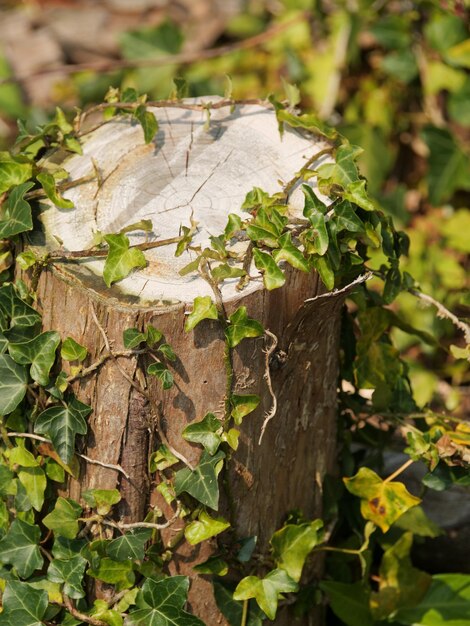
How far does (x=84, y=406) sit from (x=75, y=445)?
0.35 ft

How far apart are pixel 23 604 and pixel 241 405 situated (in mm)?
636


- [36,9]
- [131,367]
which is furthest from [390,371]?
[36,9]

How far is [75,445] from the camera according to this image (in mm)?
1805

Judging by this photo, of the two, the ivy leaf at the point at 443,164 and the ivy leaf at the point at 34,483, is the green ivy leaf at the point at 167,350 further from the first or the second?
the ivy leaf at the point at 443,164

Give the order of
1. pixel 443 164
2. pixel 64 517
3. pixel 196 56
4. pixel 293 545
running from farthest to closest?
pixel 196 56
pixel 443 164
pixel 293 545
pixel 64 517

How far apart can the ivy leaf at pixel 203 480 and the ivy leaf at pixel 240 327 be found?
249 mm

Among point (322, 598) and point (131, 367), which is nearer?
point (131, 367)

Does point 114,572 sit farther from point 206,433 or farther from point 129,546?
point 206,433

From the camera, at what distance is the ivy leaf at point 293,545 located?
6.34 ft

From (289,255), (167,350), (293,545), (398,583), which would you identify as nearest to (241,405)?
(167,350)

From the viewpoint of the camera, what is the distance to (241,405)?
1.74 metres

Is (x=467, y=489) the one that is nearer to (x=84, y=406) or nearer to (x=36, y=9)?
(x=84, y=406)

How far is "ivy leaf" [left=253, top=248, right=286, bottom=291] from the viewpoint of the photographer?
166 cm

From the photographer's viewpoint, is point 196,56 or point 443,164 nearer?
point 443,164
